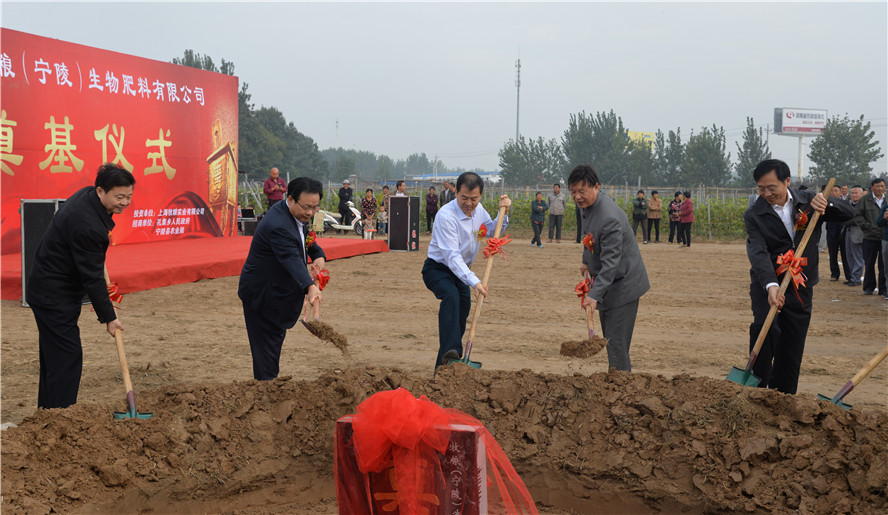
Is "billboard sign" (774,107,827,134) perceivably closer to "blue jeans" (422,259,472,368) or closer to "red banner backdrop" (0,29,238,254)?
"red banner backdrop" (0,29,238,254)

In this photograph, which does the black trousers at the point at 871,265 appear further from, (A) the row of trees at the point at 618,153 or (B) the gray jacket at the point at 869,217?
(A) the row of trees at the point at 618,153

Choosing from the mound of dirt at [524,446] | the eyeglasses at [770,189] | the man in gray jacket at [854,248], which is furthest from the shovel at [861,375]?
the man in gray jacket at [854,248]

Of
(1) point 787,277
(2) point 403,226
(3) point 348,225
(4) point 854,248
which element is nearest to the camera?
(1) point 787,277

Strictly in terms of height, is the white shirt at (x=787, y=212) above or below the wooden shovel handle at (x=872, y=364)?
above

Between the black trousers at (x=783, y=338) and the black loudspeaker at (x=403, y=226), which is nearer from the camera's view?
the black trousers at (x=783, y=338)

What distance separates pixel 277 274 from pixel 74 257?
1.15 m

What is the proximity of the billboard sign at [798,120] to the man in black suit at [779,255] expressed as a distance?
57588 mm

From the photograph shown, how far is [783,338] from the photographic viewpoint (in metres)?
4.39

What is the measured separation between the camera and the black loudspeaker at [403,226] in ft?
53.1

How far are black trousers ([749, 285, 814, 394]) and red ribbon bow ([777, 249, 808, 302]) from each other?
0.09 m

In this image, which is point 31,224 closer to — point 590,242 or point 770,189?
point 590,242

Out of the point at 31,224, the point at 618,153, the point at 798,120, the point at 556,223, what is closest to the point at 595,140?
the point at 618,153

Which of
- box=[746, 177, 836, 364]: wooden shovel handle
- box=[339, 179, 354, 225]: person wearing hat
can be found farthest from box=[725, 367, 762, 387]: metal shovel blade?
box=[339, 179, 354, 225]: person wearing hat

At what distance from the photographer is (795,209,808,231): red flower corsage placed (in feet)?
14.1
